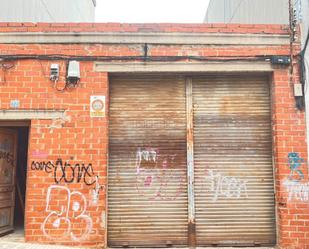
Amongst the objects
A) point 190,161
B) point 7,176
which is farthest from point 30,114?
point 190,161

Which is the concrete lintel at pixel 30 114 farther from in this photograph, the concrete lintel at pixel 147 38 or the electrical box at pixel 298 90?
the electrical box at pixel 298 90

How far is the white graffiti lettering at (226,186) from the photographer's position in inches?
276

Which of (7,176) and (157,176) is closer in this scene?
(157,176)

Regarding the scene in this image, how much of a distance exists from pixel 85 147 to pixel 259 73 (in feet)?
12.6

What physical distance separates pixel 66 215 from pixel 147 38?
12.5 feet

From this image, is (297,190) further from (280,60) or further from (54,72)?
(54,72)

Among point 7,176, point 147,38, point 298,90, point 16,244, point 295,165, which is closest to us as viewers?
point 16,244

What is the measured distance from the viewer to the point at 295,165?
6.77 meters

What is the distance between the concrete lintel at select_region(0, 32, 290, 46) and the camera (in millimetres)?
6934

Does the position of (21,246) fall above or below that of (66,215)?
below

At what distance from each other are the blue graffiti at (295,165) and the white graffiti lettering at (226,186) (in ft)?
3.03

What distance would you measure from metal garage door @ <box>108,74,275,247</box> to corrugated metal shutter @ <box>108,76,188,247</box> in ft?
0.06

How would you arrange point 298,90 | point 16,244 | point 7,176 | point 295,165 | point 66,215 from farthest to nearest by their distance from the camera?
point 7,176 → point 298,90 → point 295,165 → point 66,215 → point 16,244

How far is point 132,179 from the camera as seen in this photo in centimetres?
704
